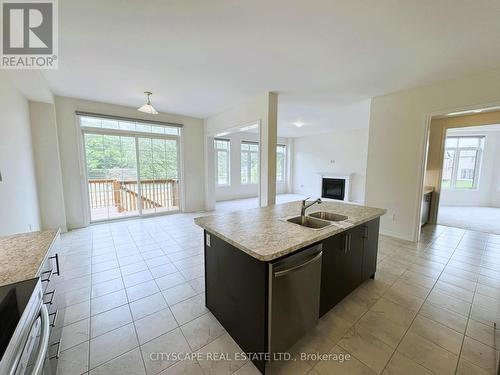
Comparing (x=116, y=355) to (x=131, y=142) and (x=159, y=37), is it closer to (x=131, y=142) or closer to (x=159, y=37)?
(x=159, y=37)

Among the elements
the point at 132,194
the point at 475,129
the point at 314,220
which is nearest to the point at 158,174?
the point at 132,194

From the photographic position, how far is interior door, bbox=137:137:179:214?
5.10m

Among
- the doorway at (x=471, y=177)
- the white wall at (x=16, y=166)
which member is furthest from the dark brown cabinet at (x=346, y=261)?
the doorway at (x=471, y=177)

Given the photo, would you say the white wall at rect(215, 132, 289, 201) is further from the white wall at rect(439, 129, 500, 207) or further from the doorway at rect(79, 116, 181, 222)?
the white wall at rect(439, 129, 500, 207)

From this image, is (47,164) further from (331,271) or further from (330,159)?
(330,159)

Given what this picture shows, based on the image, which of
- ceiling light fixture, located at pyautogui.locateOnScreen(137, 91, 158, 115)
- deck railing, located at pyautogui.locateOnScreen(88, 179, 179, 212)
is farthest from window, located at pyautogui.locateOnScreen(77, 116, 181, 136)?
deck railing, located at pyautogui.locateOnScreen(88, 179, 179, 212)

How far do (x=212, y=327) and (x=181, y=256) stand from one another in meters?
1.52

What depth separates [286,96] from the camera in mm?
3963

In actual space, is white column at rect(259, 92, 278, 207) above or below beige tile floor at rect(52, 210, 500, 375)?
above

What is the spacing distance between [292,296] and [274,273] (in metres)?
0.27

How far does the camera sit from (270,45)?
7.53 feet

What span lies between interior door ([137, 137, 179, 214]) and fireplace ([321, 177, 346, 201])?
5.71 m

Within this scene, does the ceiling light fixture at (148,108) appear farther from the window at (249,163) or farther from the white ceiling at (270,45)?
the window at (249,163)

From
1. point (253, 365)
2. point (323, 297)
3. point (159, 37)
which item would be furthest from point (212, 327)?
point (159, 37)
